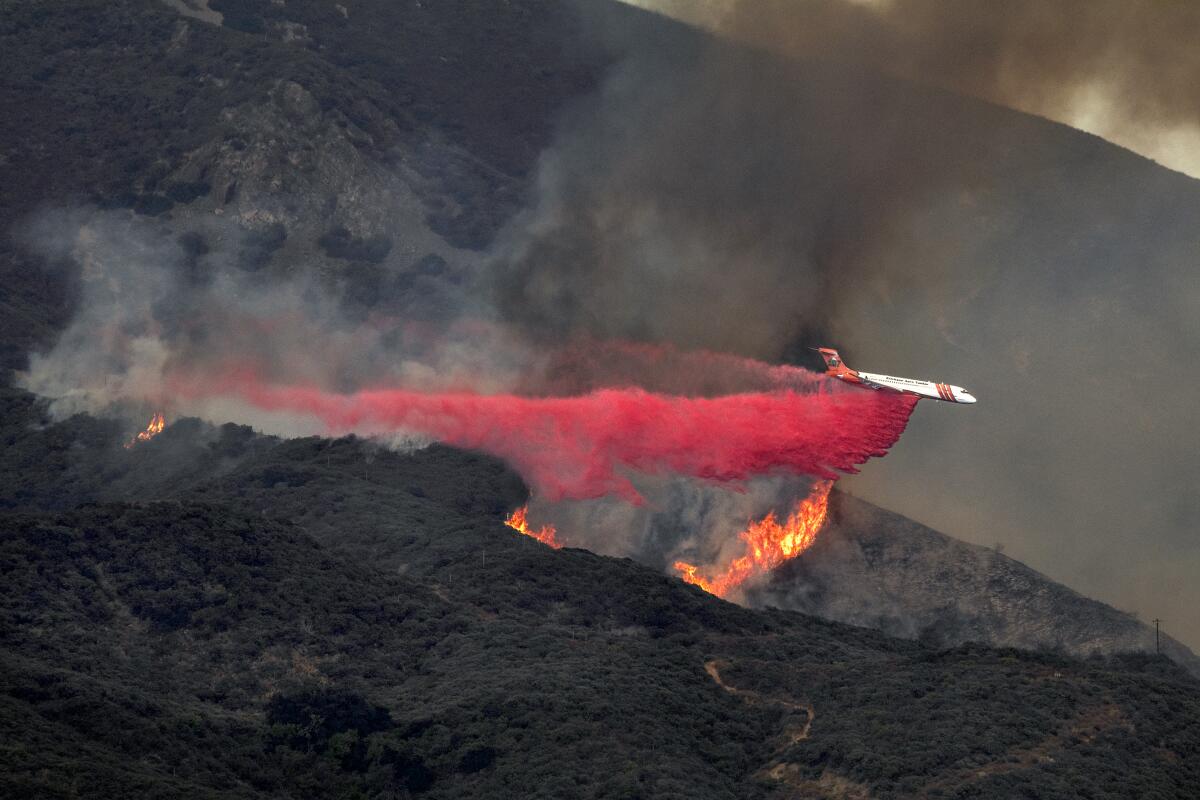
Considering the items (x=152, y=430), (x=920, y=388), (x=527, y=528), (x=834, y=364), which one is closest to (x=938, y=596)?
(x=920, y=388)

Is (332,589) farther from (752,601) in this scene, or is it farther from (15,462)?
(15,462)

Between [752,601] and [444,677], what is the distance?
38.5 m

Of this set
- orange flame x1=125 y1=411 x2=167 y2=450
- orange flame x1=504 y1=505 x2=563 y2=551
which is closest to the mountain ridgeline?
orange flame x1=504 y1=505 x2=563 y2=551

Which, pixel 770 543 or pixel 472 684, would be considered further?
pixel 770 543

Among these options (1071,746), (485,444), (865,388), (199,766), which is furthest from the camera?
(485,444)

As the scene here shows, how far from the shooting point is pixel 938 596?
168625mm

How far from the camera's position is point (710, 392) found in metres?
183

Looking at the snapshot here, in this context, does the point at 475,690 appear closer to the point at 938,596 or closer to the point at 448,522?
the point at 448,522

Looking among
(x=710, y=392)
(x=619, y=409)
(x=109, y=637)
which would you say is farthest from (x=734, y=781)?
(x=710, y=392)

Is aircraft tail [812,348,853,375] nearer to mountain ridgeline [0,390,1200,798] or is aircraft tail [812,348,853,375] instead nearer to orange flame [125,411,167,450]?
mountain ridgeline [0,390,1200,798]

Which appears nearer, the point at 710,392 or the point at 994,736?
the point at 994,736

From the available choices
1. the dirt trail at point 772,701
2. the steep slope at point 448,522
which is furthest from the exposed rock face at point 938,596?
the dirt trail at point 772,701

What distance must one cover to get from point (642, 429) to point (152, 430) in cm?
4877

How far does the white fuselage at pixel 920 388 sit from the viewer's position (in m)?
157
